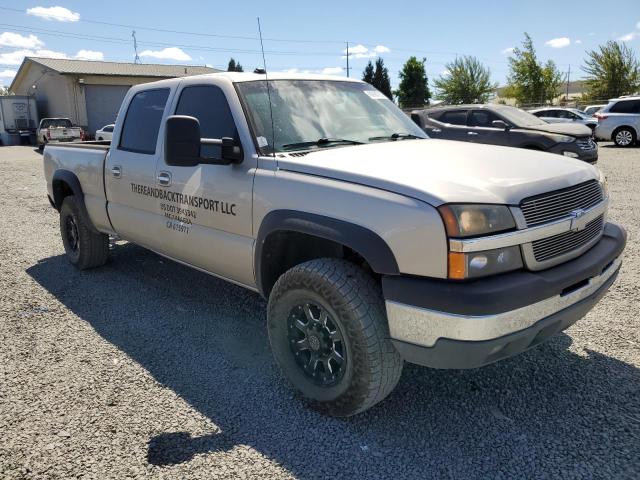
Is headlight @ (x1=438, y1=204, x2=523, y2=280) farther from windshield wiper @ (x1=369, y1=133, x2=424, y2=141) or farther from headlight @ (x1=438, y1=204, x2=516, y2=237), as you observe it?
windshield wiper @ (x1=369, y1=133, x2=424, y2=141)

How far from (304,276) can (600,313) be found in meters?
2.72

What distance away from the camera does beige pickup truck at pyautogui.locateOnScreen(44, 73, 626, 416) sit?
2475 millimetres

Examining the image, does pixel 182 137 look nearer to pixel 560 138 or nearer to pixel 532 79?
pixel 560 138

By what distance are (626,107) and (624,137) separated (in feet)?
3.45

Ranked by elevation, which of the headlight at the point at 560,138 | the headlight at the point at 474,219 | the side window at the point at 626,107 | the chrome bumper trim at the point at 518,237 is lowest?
the chrome bumper trim at the point at 518,237

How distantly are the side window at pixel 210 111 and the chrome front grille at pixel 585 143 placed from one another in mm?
9317

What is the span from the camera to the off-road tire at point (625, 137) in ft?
64.6

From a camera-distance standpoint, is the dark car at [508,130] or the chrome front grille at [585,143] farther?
the chrome front grille at [585,143]

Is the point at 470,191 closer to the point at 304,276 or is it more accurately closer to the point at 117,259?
the point at 304,276

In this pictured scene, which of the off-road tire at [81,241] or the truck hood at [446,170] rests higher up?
the truck hood at [446,170]

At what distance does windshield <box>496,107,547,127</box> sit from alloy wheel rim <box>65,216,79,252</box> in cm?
911


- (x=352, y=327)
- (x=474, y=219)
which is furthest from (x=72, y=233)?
(x=474, y=219)

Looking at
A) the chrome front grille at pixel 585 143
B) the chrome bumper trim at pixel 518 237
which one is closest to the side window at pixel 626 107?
the chrome front grille at pixel 585 143

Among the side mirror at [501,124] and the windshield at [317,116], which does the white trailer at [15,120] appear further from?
the windshield at [317,116]
